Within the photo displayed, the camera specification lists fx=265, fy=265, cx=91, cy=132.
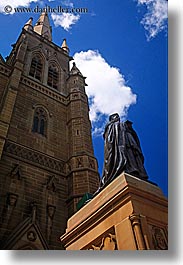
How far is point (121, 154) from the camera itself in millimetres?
3439

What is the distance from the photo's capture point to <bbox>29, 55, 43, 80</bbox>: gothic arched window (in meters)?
15.0

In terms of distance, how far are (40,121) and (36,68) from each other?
5027 mm

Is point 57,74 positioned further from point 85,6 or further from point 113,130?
point 113,130

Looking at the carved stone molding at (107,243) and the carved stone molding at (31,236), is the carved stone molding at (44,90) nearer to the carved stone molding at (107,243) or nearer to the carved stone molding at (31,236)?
the carved stone molding at (31,236)

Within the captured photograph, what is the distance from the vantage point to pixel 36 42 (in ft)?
58.5

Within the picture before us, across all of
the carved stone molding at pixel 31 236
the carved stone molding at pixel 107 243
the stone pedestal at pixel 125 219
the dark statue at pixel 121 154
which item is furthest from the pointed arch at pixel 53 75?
the carved stone molding at pixel 107 243

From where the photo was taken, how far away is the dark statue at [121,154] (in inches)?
131

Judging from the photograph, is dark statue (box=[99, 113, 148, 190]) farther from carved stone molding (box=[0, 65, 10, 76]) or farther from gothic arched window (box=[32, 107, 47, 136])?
carved stone molding (box=[0, 65, 10, 76])

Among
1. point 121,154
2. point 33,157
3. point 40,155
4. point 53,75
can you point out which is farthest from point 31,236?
point 53,75

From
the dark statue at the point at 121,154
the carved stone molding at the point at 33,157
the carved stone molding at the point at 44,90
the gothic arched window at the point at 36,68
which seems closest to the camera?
the dark statue at the point at 121,154

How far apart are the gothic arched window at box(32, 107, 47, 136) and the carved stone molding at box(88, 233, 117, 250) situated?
29.1 feet

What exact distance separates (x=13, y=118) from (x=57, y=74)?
6.82 m

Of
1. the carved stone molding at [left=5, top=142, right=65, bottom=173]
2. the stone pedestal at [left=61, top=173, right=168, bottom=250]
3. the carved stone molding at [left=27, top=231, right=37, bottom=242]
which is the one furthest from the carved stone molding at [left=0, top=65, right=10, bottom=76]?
the stone pedestal at [left=61, top=173, right=168, bottom=250]

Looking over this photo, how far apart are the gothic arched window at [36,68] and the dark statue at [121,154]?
11.9 metres
